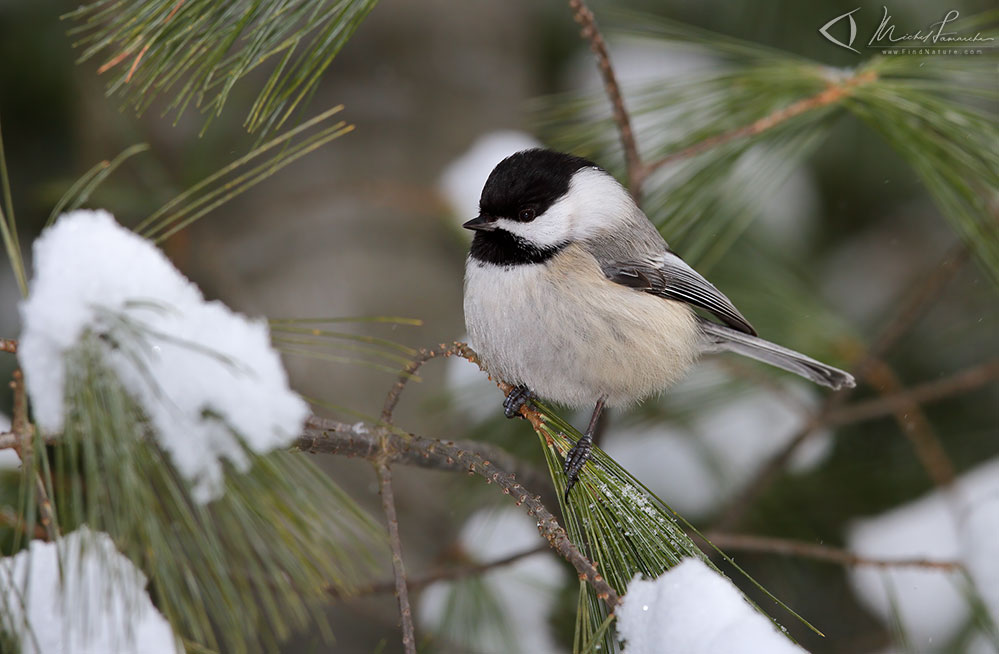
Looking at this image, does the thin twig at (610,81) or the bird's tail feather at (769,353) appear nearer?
the thin twig at (610,81)

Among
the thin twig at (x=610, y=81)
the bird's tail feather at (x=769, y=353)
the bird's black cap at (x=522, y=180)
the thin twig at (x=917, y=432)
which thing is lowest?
the thin twig at (x=917, y=432)

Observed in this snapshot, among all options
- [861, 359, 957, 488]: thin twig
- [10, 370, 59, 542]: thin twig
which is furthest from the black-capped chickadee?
[10, 370, 59, 542]: thin twig

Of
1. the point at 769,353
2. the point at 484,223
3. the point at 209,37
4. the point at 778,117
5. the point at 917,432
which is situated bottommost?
the point at 917,432

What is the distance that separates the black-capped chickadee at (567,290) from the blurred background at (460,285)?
10cm

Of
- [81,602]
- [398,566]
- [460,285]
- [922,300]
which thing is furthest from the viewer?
[460,285]

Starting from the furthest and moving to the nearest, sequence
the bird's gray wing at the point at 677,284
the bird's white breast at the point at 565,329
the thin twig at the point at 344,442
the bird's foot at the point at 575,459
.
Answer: the bird's gray wing at the point at 677,284
the bird's white breast at the point at 565,329
the bird's foot at the point at 575,459
the thin twig at the point at 344,442

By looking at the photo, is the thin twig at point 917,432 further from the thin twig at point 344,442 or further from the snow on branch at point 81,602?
the snow on branch at point 81,602

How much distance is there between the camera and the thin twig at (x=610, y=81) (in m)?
1.38

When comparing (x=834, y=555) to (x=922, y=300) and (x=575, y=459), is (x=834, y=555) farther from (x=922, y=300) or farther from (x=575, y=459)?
(x=922, y=300)

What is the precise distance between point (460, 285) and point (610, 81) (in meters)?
1.25

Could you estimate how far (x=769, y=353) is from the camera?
177 centimetres

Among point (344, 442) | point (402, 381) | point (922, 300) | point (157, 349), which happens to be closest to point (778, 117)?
point (922, 300)

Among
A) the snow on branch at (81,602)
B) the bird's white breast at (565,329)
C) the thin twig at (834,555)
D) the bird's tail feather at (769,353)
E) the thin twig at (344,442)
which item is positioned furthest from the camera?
the bird's tail feather at (769,353)

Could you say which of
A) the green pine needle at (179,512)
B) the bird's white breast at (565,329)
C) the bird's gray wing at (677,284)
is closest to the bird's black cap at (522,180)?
the bird's white breast at (565,329)
